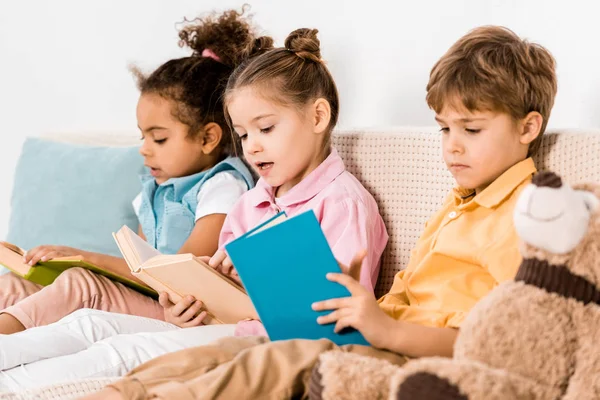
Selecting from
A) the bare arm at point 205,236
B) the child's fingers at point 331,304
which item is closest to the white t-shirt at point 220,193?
the bare arm at point 205,236

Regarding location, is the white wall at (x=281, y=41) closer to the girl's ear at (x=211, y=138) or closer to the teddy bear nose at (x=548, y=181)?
the girl's ear at (x=211, y=138)

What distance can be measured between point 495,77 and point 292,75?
471mm

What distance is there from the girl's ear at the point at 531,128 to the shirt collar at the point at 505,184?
1.4 inches

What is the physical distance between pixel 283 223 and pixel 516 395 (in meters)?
0.40

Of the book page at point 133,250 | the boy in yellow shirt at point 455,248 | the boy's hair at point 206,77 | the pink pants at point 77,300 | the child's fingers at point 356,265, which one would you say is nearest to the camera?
the boy in yellow shirt at point 455,248

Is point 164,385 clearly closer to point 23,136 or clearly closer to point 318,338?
point 318,338

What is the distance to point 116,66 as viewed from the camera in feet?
8.75

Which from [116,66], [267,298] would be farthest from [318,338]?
[116,66]

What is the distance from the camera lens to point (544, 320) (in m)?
0.99

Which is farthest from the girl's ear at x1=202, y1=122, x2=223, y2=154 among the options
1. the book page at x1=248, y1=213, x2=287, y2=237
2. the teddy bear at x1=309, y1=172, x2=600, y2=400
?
the teddy bear at x1=309, y1=172, x2=600, y2=400

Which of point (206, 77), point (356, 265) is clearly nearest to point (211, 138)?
point (206, 77)

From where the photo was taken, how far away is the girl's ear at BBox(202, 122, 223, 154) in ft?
6.56

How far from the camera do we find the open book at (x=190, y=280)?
1.50 m

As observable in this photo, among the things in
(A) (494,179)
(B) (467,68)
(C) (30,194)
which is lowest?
(C) (30,194)
